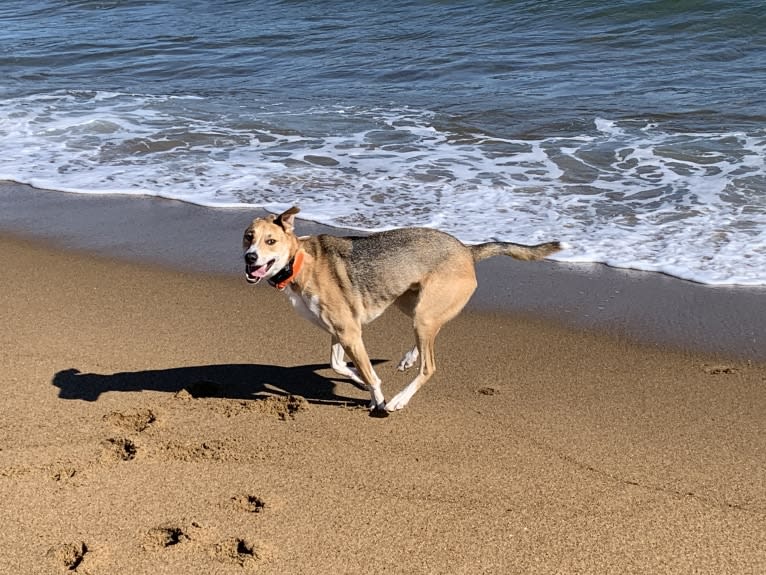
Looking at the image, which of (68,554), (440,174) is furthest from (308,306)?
(440,174)

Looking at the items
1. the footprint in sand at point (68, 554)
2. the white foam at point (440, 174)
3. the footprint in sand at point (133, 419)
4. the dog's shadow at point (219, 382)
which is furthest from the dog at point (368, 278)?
the white foam at point (440, 174)

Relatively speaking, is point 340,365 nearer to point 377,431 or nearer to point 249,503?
point 377,431

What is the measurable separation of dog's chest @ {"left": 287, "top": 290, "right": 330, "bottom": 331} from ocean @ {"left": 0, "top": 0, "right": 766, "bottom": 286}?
10.6 feet

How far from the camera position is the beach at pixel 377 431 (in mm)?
4895

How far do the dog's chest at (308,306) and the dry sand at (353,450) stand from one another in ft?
1.89

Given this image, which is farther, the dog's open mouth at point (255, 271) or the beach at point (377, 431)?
the dog's open mouth at point (255, 271)

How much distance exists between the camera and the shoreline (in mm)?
7410

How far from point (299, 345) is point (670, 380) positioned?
9.00 feet

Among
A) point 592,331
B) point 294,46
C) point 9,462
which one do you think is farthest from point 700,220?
point 294,46

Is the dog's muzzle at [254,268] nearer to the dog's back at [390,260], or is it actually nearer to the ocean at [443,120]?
the dog's back at [390,260]

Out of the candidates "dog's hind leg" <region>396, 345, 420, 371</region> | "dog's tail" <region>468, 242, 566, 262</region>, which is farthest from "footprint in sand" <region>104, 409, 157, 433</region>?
"dog's tail" <region>468, 242, 566, 262</region>

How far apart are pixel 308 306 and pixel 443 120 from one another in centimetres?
774

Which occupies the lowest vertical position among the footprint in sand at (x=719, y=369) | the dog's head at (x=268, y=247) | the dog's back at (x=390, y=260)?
the footprint in sand at (x=719, y=369)

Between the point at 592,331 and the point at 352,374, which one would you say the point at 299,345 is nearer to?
the point at 352,374
